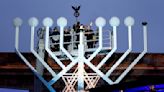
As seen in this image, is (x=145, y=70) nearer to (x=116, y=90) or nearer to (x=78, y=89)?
(x=78, y=89)

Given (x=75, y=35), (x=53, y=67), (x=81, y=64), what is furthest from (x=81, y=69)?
(x=75, y=35)

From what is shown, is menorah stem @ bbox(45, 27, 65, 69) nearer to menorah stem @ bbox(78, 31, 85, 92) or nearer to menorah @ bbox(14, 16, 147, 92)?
menorah @ bbox(14, 16, 147, 92)

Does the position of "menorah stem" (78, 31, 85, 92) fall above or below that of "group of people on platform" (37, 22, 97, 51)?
below

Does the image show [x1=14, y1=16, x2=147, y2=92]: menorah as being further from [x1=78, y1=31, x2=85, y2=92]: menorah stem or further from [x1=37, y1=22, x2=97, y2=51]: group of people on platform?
[x1=37, y1=22, x2=97, y2=51]: group of people on platform

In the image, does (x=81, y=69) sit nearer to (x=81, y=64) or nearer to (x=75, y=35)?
(x=81, y=64)

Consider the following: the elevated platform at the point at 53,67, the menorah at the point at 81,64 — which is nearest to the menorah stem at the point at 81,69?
the menorah at the point at 81,64

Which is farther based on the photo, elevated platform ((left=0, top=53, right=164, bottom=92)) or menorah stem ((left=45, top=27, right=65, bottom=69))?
menorah stem ((left=45, top=27, right=65, bottom=69))

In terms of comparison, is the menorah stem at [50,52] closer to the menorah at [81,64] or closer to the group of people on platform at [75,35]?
the menorah at [81,64]

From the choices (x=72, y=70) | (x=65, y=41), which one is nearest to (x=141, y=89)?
(x=72, y=70)

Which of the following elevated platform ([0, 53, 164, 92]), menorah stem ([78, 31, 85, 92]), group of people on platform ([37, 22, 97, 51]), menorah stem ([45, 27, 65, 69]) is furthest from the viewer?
group of people on platform ([37, 22, 97, 51])

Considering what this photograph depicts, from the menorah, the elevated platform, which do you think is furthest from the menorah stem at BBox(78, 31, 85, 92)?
the elevated platform

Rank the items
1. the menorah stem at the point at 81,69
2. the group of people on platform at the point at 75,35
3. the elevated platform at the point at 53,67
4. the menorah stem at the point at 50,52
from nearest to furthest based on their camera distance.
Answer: the elevated platform at the point at 53,67, the menorah stem at the point at 50,52, the menorah stem at the point at 81,69, the group of people on platform at the point at 75,35

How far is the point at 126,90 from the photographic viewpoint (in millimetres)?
5625

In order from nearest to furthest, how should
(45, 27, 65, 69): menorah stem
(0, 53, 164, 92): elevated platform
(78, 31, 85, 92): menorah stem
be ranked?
(0, 53, 164, 92): elevated platform → (45, 27, 65, 69): menorah stem → (78, 31, 85, 92): menorah stem
